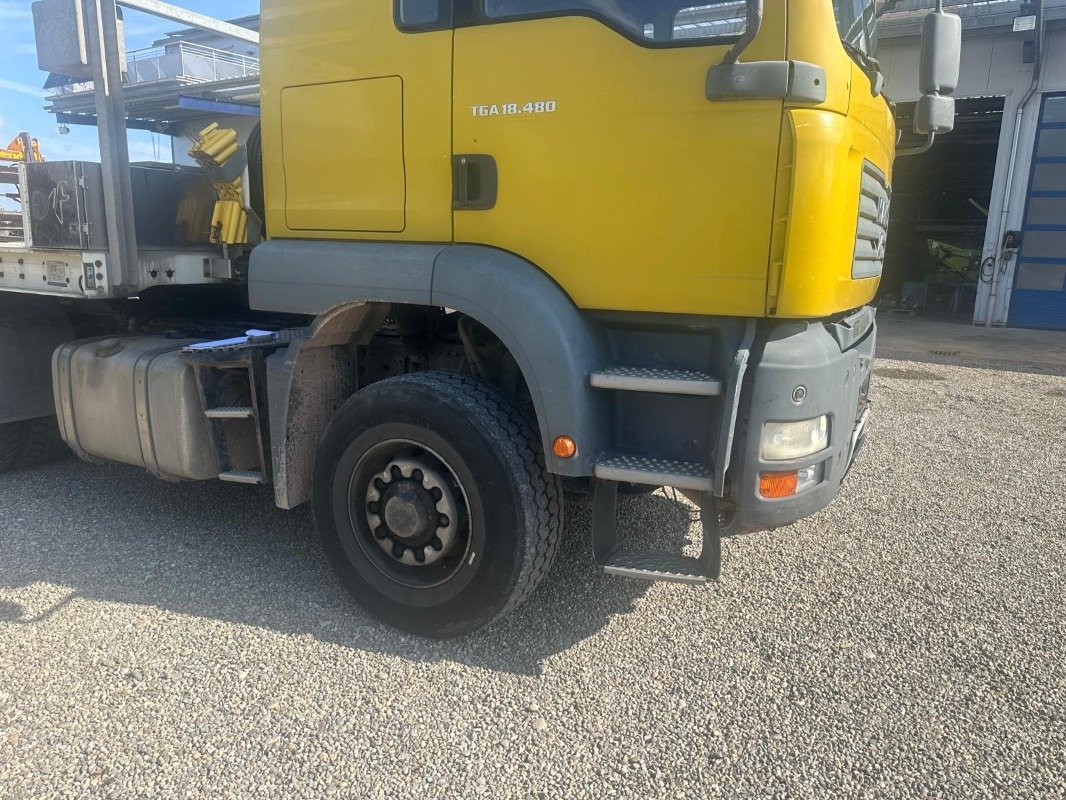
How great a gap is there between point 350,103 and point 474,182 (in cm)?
67

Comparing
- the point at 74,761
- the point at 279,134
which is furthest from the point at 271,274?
the point at 74,761

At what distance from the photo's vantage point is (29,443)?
5121 mm

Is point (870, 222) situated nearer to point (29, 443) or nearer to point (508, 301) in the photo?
point (508, 301)

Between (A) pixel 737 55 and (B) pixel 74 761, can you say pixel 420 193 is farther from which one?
(B) pixel 74 761

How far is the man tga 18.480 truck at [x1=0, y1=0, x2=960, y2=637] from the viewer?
257 centimetres

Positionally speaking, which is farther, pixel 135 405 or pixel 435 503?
pixel 135 405

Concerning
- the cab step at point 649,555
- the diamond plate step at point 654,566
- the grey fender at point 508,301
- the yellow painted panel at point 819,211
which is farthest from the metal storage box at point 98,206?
the yellow painted panel at point 819,211

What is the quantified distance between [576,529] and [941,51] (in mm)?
2766

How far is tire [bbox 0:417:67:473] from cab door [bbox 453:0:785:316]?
3.82 m

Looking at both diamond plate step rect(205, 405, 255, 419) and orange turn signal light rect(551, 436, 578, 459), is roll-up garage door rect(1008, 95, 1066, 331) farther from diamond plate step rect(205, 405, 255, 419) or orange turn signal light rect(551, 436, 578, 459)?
diamond plate step rect(205, 405, 255, 419)

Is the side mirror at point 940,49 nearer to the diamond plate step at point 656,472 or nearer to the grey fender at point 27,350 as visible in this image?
the diamond plate step at point 656,472

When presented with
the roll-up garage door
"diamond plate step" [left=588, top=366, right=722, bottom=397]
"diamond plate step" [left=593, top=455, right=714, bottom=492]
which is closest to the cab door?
"diamond plate step" [left=588, top=366, right=722, bottom=397]

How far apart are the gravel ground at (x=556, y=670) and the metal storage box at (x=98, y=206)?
158 cm

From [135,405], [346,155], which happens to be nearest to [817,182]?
[346,155]
